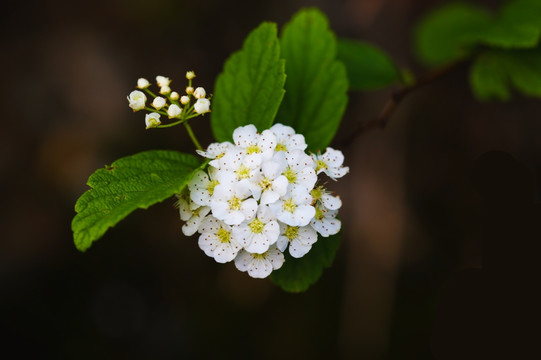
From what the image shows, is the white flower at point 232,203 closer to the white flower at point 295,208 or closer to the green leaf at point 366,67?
the white flower at point 295,208

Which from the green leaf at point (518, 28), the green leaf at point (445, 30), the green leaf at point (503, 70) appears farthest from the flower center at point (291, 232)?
the green leaf at point (445, 30)

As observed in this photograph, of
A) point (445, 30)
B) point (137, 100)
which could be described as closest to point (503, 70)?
point (445, 30)

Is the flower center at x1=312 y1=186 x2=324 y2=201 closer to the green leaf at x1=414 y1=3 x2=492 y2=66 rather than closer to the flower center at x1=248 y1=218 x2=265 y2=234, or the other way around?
the flower center at x1=248 y1=218 x2=265 y2=234

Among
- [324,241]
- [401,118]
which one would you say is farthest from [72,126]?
[324,241]

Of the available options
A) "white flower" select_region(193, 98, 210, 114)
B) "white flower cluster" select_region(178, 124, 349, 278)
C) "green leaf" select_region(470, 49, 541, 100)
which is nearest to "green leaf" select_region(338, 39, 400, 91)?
"green leaf" select_region(470, 49, 541, 100)

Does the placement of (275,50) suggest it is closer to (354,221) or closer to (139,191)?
(139,191)

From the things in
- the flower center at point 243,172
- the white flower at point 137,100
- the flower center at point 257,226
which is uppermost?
the white flower at point 137,100

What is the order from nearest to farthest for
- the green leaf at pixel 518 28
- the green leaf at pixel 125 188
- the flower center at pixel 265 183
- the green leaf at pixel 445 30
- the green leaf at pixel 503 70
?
the green leaf at pixel 125 188 < the flower center at pixel 265 183 < the green leaf at pixel 518 28 < the green leaf at pixel 503 70 < the green leaf at pixel 445 30
